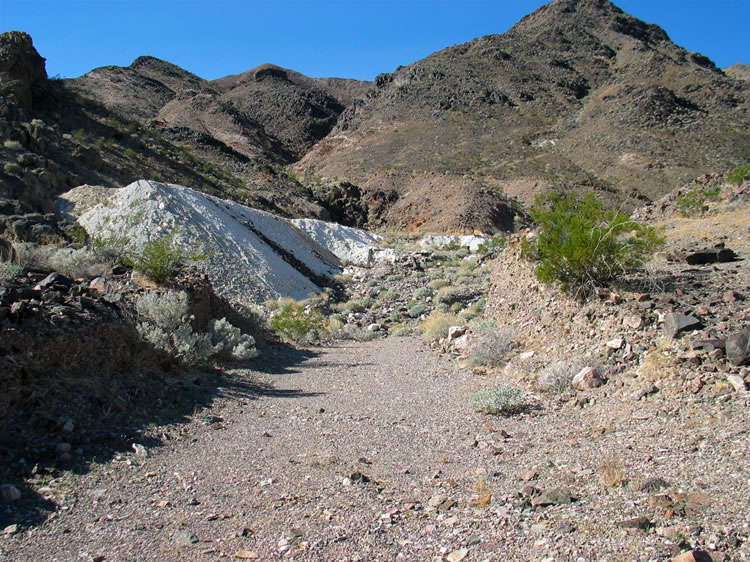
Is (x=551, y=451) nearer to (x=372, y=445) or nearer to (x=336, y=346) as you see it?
(x=372, y=445)

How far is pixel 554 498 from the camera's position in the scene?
3.53 meters

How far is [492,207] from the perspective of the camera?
3822 cm

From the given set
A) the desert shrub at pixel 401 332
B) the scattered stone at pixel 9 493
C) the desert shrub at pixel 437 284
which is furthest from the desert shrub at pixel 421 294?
the scattered stone at pixel 9 493

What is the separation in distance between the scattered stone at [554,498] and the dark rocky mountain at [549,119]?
38.3 metres

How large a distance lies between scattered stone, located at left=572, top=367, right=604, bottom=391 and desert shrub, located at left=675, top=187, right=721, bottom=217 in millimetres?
10886

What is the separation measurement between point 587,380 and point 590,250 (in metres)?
2.38

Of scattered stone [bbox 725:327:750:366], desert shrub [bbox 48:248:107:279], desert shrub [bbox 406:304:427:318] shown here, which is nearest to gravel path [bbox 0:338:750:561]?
scattered stone [bbox 725:327:750:366]

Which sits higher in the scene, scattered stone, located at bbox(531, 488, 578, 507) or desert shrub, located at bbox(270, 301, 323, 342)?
desert shrub, located at bbox(270, 301, 323, 342)

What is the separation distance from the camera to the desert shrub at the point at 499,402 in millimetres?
5738

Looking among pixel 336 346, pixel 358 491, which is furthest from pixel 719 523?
pixel 336 346

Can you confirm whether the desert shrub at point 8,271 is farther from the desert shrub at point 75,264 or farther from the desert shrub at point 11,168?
the desert shrub at point 11,168

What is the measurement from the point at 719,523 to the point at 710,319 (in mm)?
3568

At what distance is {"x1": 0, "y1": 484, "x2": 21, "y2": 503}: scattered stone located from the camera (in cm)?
363

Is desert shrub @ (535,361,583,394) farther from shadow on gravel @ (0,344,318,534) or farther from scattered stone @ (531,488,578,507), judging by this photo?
shadow on gravel @ (0,344,318,534)
